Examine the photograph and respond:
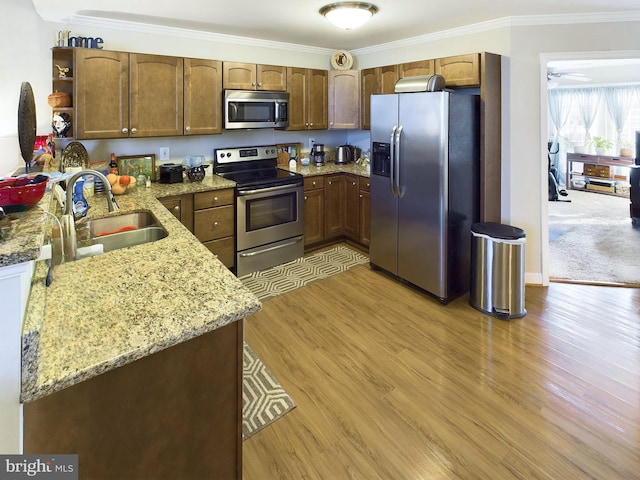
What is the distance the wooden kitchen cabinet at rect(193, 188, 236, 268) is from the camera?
136 inches

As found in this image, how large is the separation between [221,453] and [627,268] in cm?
445

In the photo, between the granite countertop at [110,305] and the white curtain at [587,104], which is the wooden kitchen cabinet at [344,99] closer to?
the granite countertop at [110,305]

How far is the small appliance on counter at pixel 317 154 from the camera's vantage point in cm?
481

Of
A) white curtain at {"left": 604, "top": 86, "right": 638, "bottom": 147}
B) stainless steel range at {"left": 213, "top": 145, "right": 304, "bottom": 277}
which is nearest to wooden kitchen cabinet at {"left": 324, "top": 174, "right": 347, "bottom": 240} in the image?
stainless steel range at {"left": 213, "top": 145, "right": 304, "bottom": 277}

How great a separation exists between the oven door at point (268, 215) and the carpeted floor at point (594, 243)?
2.62m

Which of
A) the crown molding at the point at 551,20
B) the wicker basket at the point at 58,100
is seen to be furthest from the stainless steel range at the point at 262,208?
the crown molding at the point at 551,20

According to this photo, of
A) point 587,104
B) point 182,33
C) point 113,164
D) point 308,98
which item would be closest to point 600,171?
point 587,104

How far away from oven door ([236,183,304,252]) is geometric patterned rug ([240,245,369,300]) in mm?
306

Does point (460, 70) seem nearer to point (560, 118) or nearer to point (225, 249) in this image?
point (225, 249)

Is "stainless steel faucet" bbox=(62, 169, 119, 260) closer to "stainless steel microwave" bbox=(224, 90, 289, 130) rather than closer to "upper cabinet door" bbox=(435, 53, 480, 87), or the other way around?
"stainless steel microwave" bbox=(224, 90, 289, 130)

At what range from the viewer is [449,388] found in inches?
88.3

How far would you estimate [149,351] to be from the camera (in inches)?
40.2

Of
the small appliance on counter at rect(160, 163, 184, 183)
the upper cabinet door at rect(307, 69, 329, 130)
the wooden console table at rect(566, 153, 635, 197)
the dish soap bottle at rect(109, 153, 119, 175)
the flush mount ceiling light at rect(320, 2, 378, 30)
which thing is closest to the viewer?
the flush mount ceiling light at rect(320, 2, 378, 30)

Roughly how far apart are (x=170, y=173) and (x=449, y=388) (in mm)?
2906
